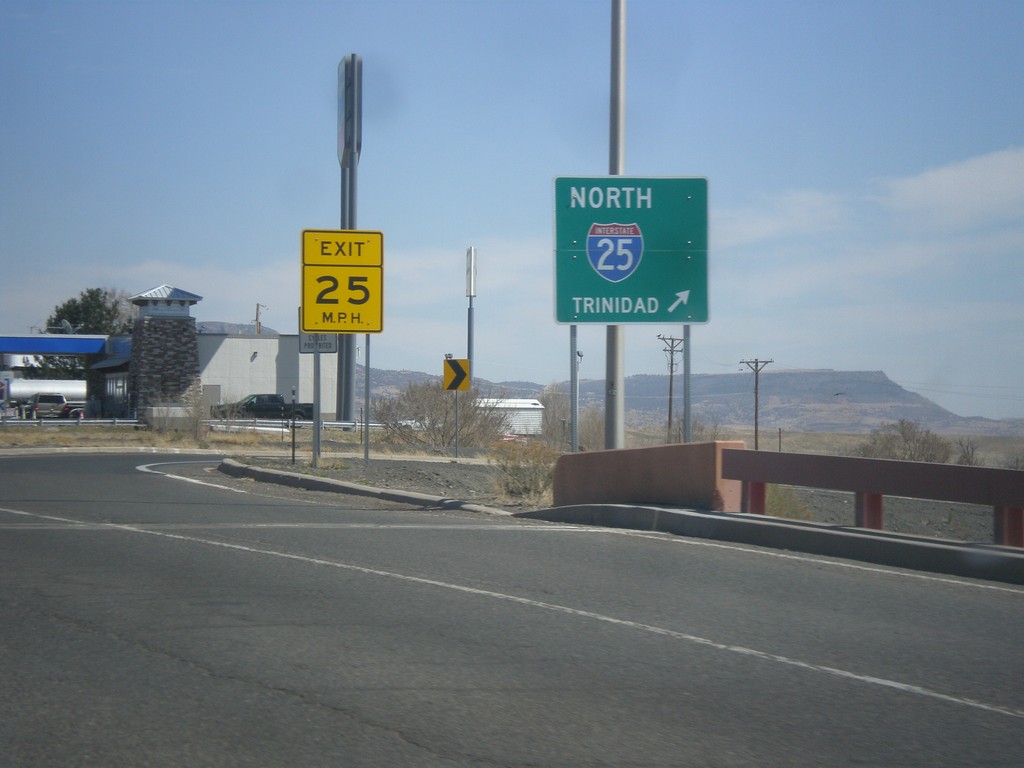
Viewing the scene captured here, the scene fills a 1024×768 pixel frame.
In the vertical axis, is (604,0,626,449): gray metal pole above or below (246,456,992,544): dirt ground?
above

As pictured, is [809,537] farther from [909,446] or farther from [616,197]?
[909,446]

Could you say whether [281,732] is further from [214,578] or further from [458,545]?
[458,545]

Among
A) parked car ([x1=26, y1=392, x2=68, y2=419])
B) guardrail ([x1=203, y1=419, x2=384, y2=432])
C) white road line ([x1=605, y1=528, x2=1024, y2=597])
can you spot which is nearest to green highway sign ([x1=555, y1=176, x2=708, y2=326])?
white road line ([x1=605, y1=528, x2=1024, y2=597])

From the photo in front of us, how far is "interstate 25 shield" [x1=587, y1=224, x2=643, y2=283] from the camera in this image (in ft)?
49.3

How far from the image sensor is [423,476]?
23062 mm

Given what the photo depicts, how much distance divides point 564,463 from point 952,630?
308 inches

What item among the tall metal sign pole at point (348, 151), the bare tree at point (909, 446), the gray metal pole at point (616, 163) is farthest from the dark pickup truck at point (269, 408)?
the gray metal pole at point (616, 163)

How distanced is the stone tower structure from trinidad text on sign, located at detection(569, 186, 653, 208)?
46.8 m

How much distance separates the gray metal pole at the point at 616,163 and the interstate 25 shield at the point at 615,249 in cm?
75

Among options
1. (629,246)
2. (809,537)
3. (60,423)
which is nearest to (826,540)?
(809,537)

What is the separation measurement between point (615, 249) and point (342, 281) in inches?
320

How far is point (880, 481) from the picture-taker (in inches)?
432

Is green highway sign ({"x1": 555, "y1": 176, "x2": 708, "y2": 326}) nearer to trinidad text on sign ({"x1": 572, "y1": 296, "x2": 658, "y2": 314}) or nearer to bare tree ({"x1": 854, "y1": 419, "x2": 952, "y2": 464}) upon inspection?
trinidad text on sign ({"x1": 572, "y1": 296, "x2": 658, "y2": 314})

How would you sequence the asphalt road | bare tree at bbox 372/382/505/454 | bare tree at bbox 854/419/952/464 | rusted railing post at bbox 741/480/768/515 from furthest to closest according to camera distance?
bare tree at bbox 372/382/505/454
bare tree at bbox 854/419/952/464
rusted railing post at bbox 741/480/768/515
the asphalt road
